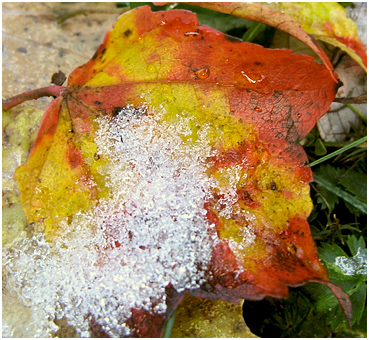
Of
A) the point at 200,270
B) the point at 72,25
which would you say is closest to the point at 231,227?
the point at 200,270

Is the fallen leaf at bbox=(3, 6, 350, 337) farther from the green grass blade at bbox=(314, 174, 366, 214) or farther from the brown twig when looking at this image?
the green grass blade at bbox=(314, 174, 366, 214)

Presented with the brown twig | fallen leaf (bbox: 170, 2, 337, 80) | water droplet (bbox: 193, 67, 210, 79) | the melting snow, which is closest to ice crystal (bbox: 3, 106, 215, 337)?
the melting snow

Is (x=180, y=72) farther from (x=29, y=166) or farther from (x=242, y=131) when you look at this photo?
(x=29, y=166)

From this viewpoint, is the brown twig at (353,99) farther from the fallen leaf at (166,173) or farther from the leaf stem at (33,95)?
the leaf stem at (33,95)

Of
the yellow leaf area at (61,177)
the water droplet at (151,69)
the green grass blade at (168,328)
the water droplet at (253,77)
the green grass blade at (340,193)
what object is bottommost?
the green grass blade at (168,328)

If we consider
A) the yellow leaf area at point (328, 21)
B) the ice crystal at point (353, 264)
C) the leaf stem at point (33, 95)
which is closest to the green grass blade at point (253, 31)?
the yellow leaf area at point (328, 21)
